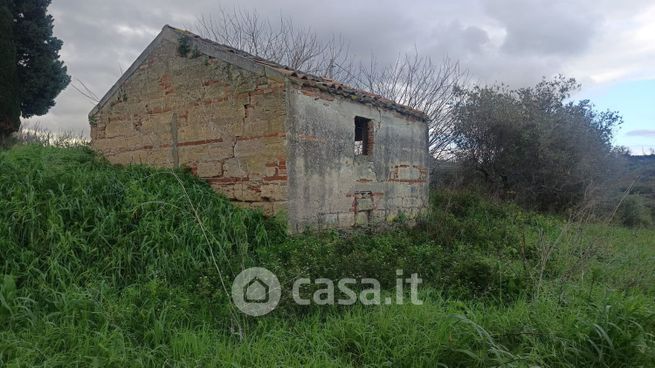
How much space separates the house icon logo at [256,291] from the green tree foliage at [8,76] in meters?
11.0

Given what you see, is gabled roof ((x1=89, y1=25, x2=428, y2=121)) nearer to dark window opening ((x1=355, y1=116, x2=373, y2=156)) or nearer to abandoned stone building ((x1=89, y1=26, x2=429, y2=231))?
abandoned stone building ((x1=89, y1=26, x2=429, y2=231))

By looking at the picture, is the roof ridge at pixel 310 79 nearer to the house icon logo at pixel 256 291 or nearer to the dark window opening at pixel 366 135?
the dark window opening at pixel 366 135

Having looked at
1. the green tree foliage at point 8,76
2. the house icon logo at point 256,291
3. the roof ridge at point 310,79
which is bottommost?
the house icon logo at point 256,291

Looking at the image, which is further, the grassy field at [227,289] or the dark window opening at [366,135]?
the dark window opening at [366,135]

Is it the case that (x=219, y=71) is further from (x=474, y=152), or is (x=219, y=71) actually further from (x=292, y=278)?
(x=474, y=152)

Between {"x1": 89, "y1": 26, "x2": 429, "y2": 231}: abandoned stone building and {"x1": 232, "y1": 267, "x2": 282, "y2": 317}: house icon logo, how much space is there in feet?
5.11

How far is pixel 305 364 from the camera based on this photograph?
3021 millimetres

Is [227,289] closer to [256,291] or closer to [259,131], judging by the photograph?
[256,291]

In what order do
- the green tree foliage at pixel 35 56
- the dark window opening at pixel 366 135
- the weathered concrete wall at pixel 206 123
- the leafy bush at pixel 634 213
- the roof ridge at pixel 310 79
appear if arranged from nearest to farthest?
the weathered concrete wall at pixel 206 123 → the roof ridge at pixel 310 79 → the dark window opening at pixel 366 135 → the leafy bush at pixel 634 213 → the green tree foliage at pixel 35 56

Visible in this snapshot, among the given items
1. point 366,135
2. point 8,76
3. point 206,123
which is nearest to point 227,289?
point 206,123

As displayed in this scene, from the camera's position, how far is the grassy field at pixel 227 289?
3109 mm

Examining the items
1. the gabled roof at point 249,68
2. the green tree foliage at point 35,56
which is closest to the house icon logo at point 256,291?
the gabled roof at point 249,68

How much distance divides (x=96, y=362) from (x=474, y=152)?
14380 mm

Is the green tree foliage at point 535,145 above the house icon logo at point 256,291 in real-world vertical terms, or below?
above
